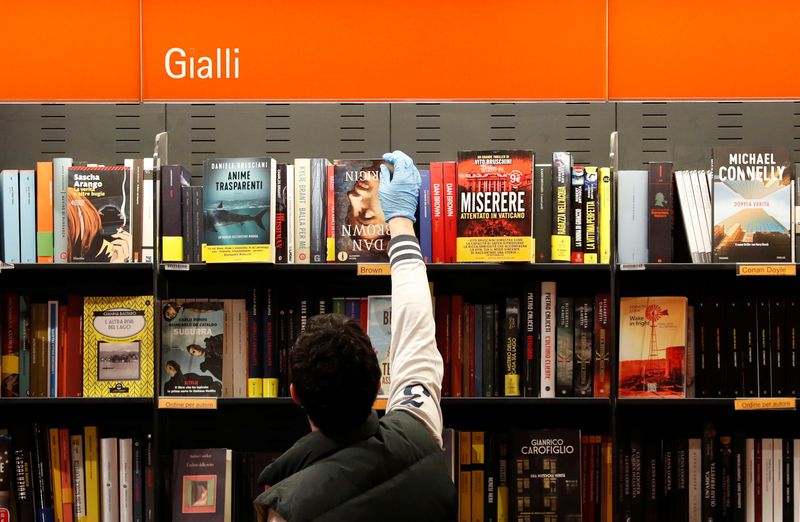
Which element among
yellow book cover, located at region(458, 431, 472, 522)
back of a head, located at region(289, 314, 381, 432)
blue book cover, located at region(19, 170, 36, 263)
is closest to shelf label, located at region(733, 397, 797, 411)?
yellow book cover, located at region(458, 431, 472, 522)

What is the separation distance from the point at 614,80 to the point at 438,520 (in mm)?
2379

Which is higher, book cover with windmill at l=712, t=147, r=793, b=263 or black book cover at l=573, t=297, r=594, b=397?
book cover with windmill at l=712, t=147, r=793, b=263

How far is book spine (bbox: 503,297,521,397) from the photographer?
9.55ft

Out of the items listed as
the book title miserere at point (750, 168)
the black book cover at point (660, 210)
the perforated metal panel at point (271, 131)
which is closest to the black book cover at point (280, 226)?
the perforated metal panel at point (271, 131)

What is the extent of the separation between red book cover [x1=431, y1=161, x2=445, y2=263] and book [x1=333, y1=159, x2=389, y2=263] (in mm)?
168

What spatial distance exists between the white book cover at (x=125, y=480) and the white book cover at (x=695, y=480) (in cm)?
197

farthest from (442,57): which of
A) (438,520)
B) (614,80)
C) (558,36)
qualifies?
(438,520)

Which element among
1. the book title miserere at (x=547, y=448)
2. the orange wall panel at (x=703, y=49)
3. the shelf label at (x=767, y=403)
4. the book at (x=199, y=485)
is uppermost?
the orange wall panel at (x=703, y=49)

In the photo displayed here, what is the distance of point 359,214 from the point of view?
113 inches

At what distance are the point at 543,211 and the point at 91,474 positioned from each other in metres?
1.84

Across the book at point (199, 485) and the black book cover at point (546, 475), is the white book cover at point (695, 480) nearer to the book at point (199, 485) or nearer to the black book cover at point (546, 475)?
the black book cover at point (546, 475)

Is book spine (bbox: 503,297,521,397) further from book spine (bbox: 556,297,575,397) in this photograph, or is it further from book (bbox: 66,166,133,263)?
book (bbox: 66,166,133,263)

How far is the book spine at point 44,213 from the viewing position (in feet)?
9.65

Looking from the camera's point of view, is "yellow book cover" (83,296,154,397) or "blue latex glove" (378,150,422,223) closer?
"blue latex glove" (378,150,422,223)
